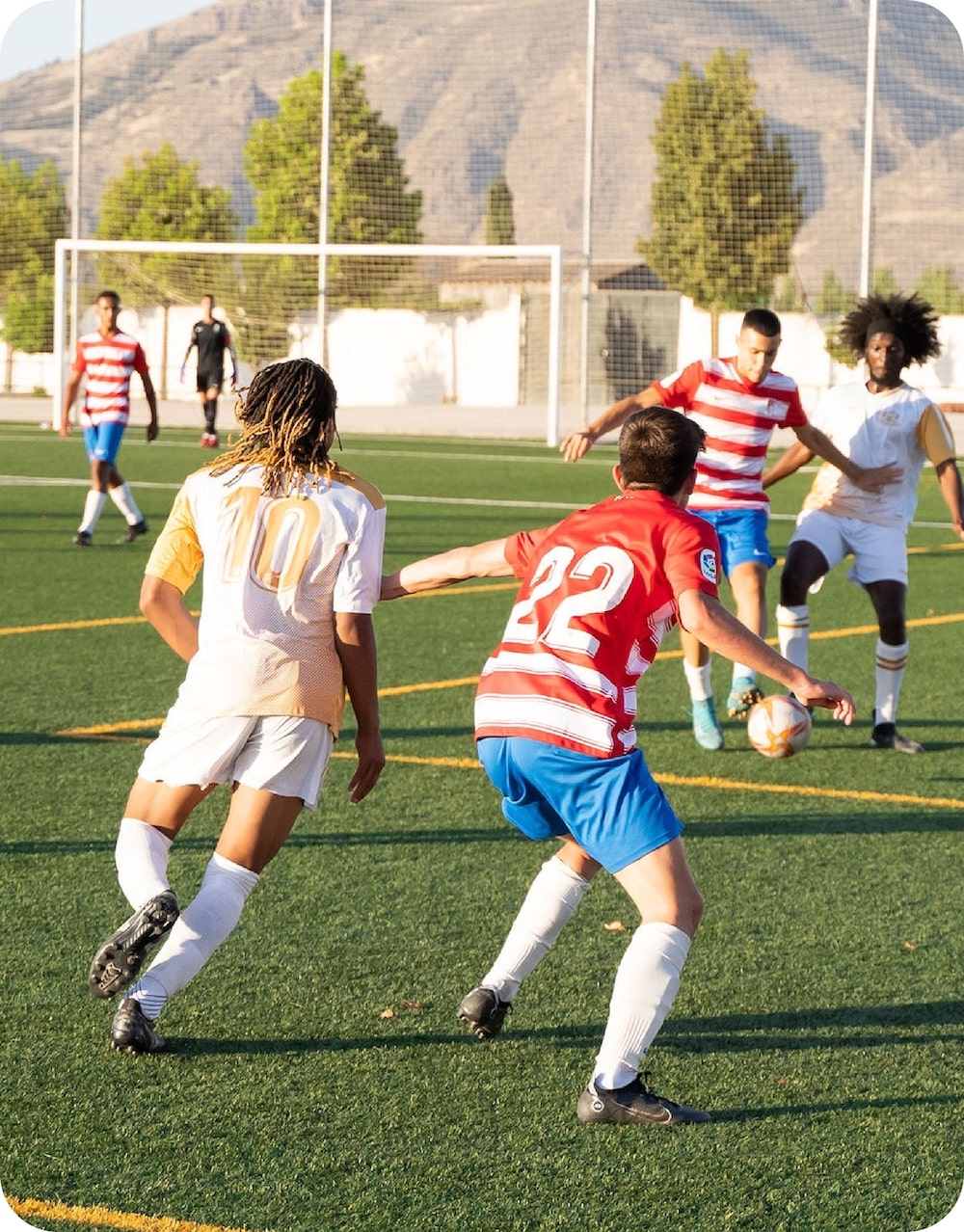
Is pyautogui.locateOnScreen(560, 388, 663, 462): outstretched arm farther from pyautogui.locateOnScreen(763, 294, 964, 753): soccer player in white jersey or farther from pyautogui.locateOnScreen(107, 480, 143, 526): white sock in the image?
pyautogui.locateOnScreen(107, 480, 143, 526): white sock

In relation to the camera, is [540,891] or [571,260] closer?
[540,891]

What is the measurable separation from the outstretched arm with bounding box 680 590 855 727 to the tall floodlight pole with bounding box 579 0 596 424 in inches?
1120

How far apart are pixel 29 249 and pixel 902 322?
38057 millimetres

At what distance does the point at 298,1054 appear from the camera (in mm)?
4402

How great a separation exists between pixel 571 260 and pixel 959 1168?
31.8 metres

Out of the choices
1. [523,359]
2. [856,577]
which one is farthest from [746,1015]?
[523,359]

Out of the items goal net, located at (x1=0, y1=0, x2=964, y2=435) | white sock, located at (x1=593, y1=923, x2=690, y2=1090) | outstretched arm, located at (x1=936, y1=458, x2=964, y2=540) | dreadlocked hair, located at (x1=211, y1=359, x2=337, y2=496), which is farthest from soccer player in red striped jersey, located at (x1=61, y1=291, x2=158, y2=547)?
goal net, located at (x1=0, y1=0, x2=964, y2=435)

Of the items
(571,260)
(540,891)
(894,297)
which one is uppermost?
(571,260)

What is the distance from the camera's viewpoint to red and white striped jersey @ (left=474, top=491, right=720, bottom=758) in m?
4.12

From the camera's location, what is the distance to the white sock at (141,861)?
14.3 feet

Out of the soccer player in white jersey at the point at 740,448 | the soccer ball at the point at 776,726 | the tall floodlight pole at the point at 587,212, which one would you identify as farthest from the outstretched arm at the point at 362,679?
the tall floodlight pole at the point at 587,212

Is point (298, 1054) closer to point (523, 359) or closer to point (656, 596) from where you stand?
point (656, 596)

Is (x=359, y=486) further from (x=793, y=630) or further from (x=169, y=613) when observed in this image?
(x=793, y=630)

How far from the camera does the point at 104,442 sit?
15.3 m
